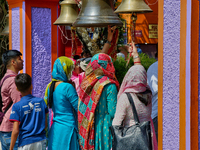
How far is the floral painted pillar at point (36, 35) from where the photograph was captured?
546 cm

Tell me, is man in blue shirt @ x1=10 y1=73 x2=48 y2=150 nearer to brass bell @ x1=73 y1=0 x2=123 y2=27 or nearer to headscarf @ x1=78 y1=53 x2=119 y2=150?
headscarf @ x1=78 y1=53 x2=119 y2=150

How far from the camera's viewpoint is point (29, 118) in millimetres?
3336

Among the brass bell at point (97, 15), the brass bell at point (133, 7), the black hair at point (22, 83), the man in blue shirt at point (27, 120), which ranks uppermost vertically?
the brass bell at point (133, 7)

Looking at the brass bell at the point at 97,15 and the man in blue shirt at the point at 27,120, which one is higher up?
the brass bell at the point at 97,15

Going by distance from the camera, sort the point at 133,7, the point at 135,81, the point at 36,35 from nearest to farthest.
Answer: the point at 135,81 < the point at 133,7 < the point at 36,35

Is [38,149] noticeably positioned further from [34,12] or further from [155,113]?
[34,12]

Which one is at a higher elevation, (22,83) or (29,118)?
(22,83)

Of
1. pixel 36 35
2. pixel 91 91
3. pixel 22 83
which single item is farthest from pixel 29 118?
pixel 36 35

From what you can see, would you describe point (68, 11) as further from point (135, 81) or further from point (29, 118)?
point (135, 81)

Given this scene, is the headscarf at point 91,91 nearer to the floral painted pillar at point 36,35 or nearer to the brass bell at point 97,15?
the brass bell at point 97,15

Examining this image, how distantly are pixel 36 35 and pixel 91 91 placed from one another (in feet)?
7.49

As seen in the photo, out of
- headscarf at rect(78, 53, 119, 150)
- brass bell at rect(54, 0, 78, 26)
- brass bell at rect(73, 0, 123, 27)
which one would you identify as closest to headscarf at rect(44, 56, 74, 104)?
headscarf at rect(78, 53, 119, 150)

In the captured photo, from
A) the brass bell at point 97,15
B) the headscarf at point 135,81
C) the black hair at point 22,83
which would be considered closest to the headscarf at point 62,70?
the black hair at point 22,83

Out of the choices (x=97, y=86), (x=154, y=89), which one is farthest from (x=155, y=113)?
(x=97, y=86)
